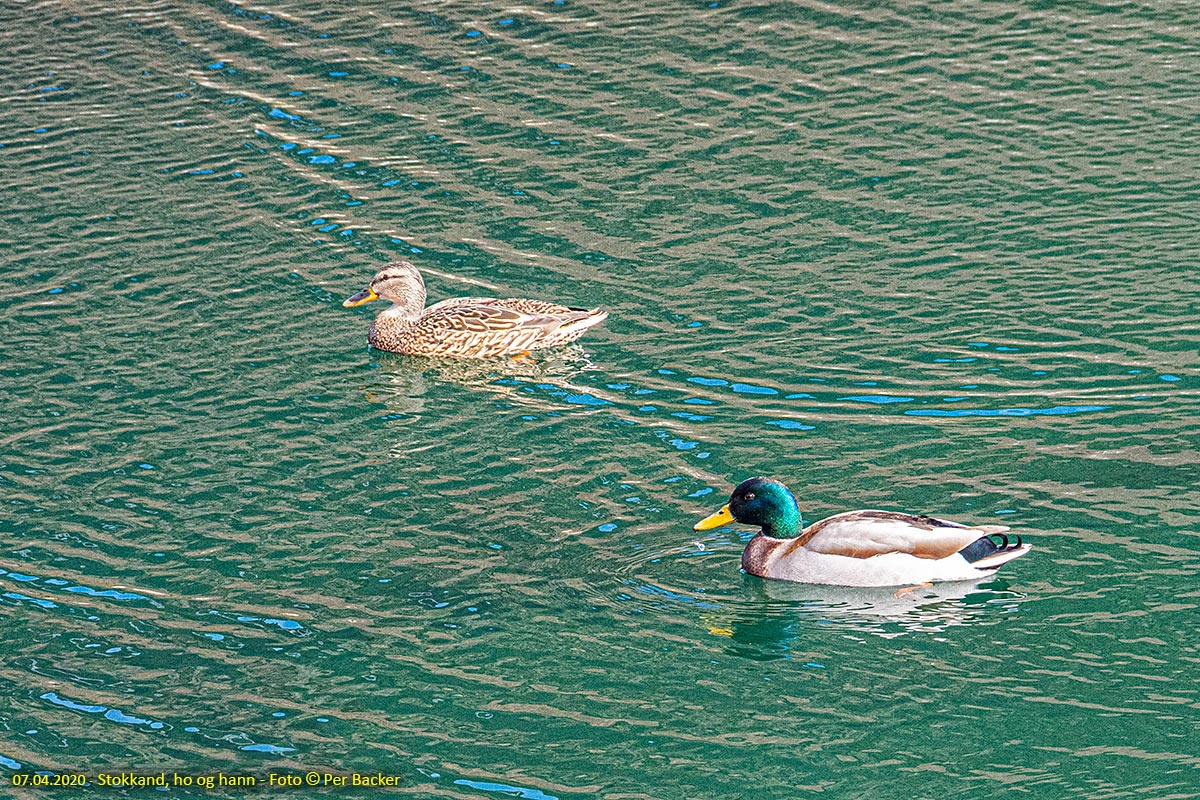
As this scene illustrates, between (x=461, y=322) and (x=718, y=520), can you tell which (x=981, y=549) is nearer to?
(x=718, y=520)

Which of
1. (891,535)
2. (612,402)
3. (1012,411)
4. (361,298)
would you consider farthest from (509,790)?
(361,298)

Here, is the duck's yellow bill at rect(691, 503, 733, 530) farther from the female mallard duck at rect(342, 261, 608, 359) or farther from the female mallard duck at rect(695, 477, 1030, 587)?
the female mallard duck at rect(342, 261, 608, 359)

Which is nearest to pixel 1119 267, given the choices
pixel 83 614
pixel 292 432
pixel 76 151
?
pixel 292 432

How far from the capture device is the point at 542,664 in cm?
1253

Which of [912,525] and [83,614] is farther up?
[912,525]

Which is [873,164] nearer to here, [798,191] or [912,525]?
[798,191]

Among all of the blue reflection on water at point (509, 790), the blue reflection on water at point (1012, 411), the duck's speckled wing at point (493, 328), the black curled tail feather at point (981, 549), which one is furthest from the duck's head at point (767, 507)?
Answer: the duck's speckled wing at point (493, 328)

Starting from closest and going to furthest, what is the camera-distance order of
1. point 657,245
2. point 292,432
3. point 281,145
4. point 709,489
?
point 709,489, point 292,432, point 657,245, point 281,145

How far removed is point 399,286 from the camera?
753 inches

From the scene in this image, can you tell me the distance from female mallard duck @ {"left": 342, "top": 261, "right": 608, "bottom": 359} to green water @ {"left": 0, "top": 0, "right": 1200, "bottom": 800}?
0.31 m

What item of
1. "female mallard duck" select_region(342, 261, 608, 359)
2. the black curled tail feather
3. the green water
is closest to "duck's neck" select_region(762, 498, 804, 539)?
the green water

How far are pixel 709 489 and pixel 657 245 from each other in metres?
6.18

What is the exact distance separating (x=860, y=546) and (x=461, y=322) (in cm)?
658

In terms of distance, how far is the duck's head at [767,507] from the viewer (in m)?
13.7
